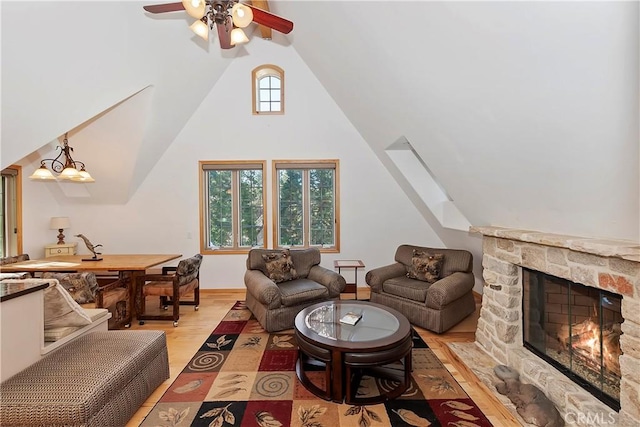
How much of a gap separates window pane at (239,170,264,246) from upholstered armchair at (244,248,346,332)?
1113 millimetres

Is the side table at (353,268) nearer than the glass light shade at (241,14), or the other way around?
the glass light shade at (241,14)

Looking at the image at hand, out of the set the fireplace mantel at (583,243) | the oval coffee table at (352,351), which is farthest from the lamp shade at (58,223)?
the fireplace mantel at (583,243)

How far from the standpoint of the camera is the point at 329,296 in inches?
149

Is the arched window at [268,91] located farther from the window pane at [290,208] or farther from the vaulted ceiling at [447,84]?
the window pane at [290,208]

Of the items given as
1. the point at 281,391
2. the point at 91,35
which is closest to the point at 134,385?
the point at 281,391

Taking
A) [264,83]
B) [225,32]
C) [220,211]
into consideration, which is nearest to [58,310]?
[225,32]

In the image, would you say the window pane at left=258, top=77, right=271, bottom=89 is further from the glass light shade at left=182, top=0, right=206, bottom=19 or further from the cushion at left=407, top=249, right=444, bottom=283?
the cushion at left=407, top=249, right=444, bottom=283

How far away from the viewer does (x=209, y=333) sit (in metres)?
3.48

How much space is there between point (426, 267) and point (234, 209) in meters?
3.27

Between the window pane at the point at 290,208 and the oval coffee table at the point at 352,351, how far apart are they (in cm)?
247

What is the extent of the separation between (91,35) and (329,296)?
11.8 ft

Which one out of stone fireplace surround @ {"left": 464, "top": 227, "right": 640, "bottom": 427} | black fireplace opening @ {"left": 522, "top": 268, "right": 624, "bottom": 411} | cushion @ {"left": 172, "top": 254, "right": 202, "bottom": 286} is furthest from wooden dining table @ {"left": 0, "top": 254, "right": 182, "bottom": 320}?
black fireplace opening @ {"left": 522, "top": 268, "right": 624, "bottom": 411}

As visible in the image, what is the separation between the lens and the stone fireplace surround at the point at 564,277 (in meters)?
1.68

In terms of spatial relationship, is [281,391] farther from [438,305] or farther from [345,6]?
[345,6]
